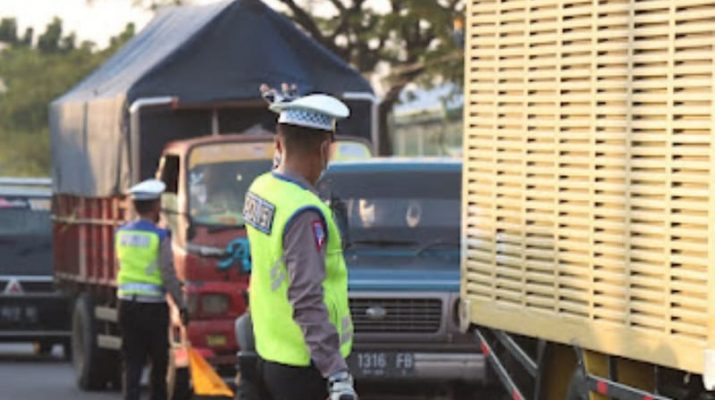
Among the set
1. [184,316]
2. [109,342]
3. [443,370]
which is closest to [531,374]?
[443,370]

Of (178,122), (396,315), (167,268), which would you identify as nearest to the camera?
(396,315)

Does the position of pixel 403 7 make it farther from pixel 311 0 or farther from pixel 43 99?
pixel 43 99

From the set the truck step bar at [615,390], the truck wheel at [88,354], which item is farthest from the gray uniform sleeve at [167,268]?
the truck step bar at [615,390]

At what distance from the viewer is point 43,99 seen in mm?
87062

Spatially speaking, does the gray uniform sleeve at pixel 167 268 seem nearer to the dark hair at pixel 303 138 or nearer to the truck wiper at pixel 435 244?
the truck wiper at pixel 435 244

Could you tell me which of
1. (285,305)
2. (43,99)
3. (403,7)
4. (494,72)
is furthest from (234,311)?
(43,99)

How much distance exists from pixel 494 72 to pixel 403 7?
25676mm

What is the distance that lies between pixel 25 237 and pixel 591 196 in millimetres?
17976

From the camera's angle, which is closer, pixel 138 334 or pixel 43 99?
pixel 138 334

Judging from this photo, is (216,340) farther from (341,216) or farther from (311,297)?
(311,297)

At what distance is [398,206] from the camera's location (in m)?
18.1

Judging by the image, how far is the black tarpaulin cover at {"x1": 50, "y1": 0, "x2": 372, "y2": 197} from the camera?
22766mm

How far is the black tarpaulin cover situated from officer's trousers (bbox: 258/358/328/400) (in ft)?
45.9

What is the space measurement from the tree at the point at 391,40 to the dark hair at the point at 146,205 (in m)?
18.5
